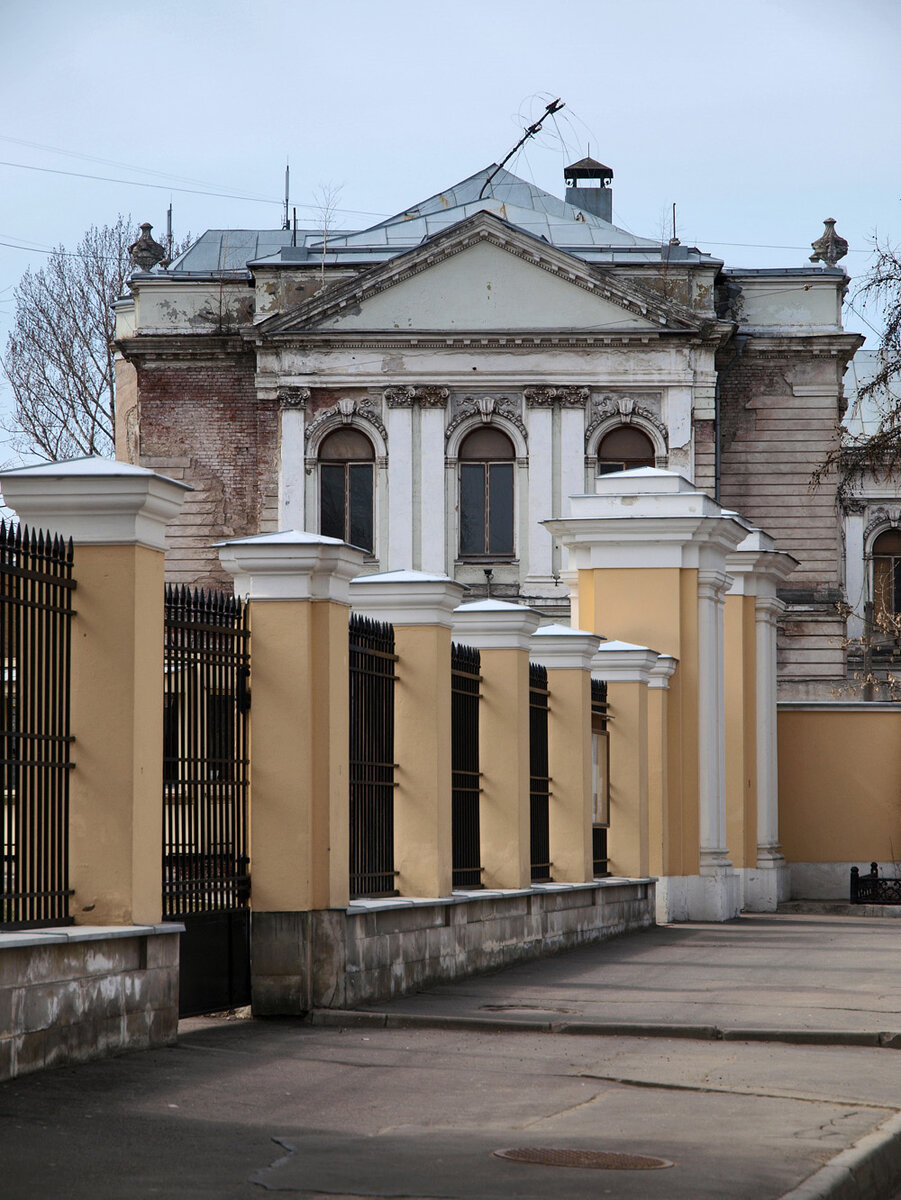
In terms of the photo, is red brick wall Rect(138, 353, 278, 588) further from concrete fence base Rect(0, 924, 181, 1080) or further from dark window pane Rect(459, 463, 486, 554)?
concrete fence base Rect(0, 924, 181, 1080)

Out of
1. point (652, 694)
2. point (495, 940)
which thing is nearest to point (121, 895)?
point (495, 940)

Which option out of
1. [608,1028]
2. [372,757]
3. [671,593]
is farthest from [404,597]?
[671,593]

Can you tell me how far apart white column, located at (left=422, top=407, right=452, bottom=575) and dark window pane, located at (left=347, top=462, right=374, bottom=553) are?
69 centimetres

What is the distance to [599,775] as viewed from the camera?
17.7 metres

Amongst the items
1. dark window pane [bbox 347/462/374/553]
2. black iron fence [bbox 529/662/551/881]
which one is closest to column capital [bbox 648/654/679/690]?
black iron fence [bbox 529/662/551/881]

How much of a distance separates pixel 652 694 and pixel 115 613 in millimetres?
11297

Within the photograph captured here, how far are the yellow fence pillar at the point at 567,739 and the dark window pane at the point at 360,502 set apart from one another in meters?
→ 21.0

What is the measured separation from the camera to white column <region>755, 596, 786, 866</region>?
23859 mm

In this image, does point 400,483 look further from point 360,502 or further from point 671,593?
point 671,593

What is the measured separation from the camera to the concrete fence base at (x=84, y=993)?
7.46m

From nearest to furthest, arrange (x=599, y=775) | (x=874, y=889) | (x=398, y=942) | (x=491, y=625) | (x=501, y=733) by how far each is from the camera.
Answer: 1. (x=398, y=942)
2. (x=491, y=625)
3. (x=501, y=733)
4. (x=599, y=775)
5. (x=874, y=889)

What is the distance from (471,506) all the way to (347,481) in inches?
97.1

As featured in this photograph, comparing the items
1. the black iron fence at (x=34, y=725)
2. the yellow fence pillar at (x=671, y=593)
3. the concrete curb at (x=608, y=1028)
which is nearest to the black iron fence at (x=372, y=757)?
the concrete curb at (x=608, y=1028)

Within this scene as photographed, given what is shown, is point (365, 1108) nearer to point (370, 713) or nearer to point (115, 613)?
point (115, 613)
